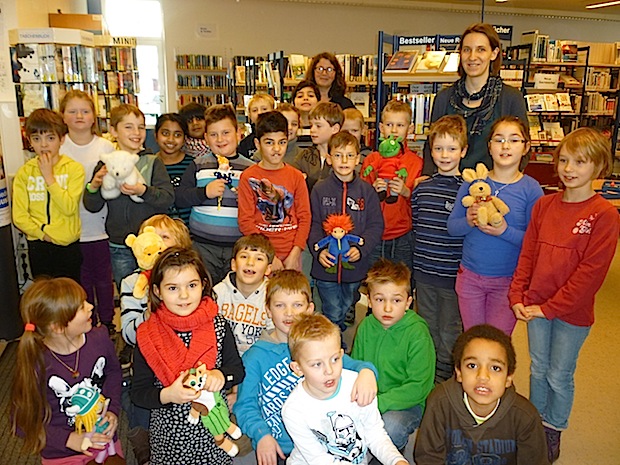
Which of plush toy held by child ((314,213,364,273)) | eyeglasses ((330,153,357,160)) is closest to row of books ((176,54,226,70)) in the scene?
eyeglasses ((330,153,357,160))

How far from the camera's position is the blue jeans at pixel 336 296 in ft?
9.32

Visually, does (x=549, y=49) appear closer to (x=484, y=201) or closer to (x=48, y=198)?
(x=484, y=201)

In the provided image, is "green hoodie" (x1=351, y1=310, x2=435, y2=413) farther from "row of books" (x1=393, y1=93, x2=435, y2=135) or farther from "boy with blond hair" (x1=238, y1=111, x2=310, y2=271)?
"row of books" (x1=393, y1=93, x2=435, y2=135)

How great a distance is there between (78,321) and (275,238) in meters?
1.11

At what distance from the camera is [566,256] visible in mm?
2082

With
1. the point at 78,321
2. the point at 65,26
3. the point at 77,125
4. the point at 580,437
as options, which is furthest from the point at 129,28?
the point at 580,437

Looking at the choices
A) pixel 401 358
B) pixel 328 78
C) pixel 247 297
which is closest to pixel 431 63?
pixel 328 78

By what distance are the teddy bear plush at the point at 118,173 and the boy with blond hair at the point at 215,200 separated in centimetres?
25

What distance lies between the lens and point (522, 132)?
7.55ft

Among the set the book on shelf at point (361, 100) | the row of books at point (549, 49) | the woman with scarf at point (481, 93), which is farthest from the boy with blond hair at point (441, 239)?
the row of books at point (549, 49)

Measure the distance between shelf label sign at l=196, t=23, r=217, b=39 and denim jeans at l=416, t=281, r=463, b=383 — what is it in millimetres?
8175

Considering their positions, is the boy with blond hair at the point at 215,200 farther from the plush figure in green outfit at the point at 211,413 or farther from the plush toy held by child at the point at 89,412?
the plush figure in green outfit at the point at 211,413

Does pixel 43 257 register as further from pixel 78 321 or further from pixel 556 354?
pixel 556 354

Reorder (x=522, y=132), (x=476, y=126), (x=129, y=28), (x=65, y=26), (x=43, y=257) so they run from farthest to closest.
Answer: (x=129, y=28) < (x=65, y=26) < (x=43, y=257) < (x=476, y=126) < (x=522, y=132)
